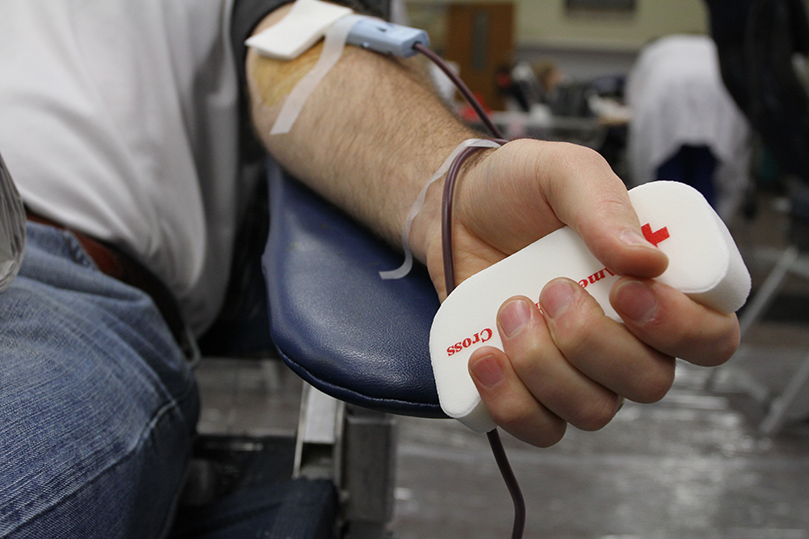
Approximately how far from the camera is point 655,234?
0.24 meters

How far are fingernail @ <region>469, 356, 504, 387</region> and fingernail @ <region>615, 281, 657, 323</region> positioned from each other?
0.05 meters

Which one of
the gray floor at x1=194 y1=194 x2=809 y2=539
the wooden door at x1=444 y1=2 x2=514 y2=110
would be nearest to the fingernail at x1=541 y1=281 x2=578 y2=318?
the gray floor at x1=194 y1=194 x2=809 y2=539

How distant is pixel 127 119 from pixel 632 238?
46cm

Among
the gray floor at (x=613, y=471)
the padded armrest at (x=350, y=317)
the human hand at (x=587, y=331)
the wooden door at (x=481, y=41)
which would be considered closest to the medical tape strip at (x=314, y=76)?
the padded armrest at (x=350, y=317)

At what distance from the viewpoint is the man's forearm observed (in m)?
0.37

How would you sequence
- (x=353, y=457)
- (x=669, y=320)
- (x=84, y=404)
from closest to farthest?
1. (x=669, y=320)
2. (x=84, y=404)
3. (x=353, y=457)

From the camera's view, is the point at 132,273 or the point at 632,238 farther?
the point at 132,273

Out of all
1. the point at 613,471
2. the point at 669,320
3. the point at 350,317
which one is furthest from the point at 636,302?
the point at 613,471

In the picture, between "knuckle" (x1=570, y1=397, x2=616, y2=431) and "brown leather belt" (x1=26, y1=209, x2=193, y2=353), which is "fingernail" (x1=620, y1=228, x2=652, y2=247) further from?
"brown leather belt" (x1=26, y1=209, x2=193, y2=353)

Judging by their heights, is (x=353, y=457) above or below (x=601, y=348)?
below

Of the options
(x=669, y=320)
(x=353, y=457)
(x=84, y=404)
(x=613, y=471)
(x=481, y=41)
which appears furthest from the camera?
(x=481, y=41)

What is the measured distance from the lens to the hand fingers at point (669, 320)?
22cm

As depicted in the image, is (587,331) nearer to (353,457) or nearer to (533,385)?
(533,385)

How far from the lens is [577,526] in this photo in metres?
1.08
